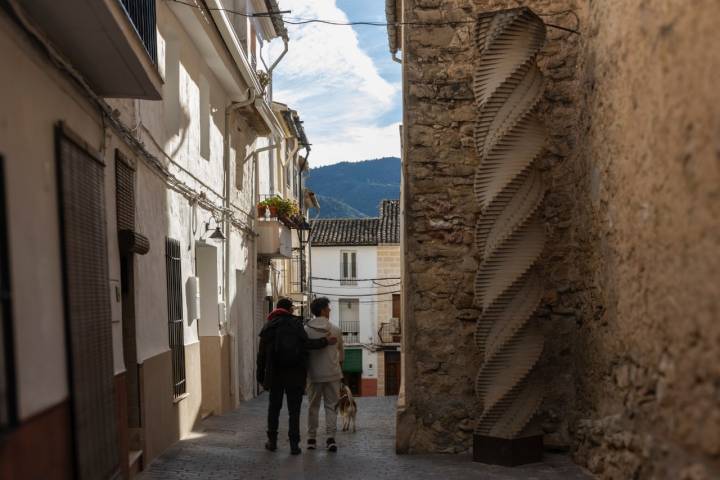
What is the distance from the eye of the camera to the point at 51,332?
15.7 ft

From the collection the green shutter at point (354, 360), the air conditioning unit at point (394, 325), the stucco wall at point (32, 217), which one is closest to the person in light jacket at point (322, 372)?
the stucco wall at point (32, 217)

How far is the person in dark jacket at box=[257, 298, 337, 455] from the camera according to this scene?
883 cm

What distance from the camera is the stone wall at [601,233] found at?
15.4 ft

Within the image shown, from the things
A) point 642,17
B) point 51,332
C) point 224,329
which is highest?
point 642,17

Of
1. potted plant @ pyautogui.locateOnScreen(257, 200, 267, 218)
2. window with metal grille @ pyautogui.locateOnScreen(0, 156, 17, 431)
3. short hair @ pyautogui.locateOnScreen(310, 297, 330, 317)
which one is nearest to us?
window with metal grille @ pyautogui.locateOnScreen(0, 156, 17, 431)

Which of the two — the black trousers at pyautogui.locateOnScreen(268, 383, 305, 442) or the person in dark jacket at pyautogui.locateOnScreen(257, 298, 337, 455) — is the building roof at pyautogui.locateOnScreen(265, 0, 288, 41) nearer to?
the person in dark jacket at pyautogui.locateOnScreen(257, 298, 337, 455)

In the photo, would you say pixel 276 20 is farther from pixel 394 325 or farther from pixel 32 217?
pixel 394 325

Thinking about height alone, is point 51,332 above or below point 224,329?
above

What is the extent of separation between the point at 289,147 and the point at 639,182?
22.0 metres

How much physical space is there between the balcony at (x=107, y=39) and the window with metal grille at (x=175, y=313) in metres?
3.15

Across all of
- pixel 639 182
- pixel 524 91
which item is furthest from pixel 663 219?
pixel 524 91

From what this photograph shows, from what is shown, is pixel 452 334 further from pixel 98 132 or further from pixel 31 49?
pixel 31 49

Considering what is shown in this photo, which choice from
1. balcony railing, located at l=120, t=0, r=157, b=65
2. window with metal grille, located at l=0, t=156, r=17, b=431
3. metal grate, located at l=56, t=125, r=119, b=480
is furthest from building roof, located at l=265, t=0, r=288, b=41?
window with metal grille, located at l=0, t=156, r=17, b=431

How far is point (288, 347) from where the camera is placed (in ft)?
28.9
